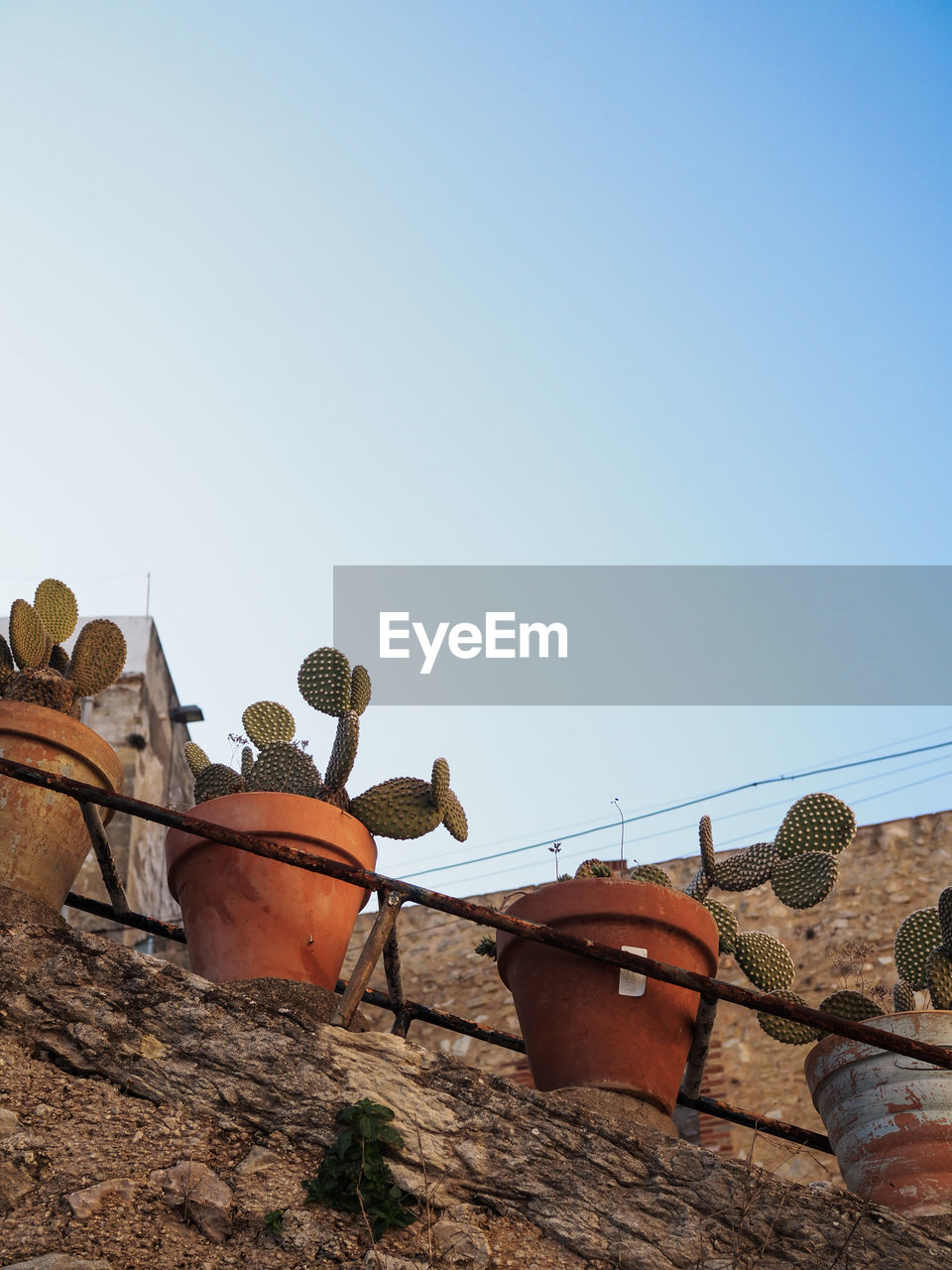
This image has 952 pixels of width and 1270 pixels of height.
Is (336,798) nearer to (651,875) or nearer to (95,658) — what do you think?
(95,658)

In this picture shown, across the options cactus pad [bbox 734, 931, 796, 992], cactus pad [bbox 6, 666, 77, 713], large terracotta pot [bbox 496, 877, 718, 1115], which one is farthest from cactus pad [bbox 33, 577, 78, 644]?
cactus pad [bbox 734, 931, 796, 992]

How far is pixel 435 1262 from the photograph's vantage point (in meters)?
1.96

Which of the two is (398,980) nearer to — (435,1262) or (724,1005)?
(435,1262)

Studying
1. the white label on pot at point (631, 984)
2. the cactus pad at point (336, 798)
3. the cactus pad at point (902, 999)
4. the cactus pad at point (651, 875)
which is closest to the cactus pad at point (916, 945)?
the cactus pad at point (902, 999)

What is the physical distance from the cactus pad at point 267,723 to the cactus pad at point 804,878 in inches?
56.6

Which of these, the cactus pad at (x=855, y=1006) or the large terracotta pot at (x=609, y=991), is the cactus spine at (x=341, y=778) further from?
the cactus pad at (x=855, y=1006)

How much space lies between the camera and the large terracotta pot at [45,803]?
107 inches

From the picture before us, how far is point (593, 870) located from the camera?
321 centimetres

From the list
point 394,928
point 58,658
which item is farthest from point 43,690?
point 394,928

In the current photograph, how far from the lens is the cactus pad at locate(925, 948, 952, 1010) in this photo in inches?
121

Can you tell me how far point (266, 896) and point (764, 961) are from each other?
142 cm

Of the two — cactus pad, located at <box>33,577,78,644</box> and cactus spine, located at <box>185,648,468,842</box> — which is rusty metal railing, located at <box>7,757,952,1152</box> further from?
cactus pad, located at <box>33,577,78,644</box>

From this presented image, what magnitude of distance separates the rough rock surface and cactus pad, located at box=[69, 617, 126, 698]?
863 millimetres

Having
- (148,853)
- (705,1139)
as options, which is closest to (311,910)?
(705,1139)
